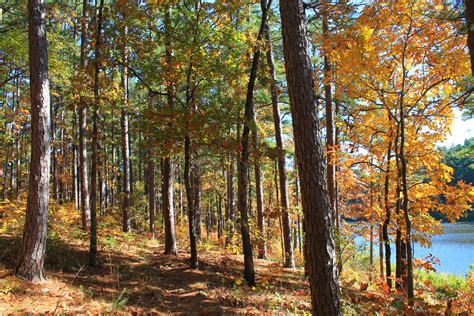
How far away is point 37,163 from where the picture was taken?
562cm

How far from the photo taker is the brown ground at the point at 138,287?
192 inches

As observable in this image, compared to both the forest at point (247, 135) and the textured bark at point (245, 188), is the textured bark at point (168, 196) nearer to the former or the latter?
the forest at point (247, 135)

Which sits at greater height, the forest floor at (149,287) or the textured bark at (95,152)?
the textured bark at (95,152)

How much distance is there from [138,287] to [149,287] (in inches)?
8.6

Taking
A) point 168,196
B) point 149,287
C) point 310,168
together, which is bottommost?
point 149,287

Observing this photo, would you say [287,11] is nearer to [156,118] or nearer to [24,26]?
[156,118]

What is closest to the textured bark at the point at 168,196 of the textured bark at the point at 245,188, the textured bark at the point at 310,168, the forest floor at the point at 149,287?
the forest floor at the point at 149,287

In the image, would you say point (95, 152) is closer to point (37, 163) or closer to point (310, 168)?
point (37, 163)

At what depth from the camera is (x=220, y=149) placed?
7.88 metres

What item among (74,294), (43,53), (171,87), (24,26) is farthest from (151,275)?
(24,26)

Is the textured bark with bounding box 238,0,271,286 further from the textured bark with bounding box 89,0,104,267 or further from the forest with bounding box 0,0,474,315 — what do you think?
the textured bark with bounding box 89,0,104,267

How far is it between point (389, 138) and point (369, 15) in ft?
11.6

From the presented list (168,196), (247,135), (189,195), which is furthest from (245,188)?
(168,196)

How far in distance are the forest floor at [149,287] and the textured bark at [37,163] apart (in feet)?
1.11
